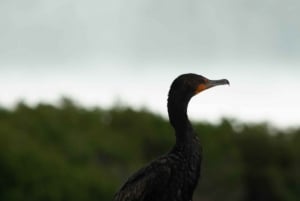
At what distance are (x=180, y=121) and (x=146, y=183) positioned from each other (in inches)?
32.2

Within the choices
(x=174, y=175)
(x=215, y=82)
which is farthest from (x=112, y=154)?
(x=174, y=175)

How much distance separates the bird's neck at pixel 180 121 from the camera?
54.7 feet

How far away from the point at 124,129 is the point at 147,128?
3.10 feet

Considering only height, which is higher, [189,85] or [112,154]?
[189,85]

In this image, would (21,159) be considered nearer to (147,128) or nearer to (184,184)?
(147,128)

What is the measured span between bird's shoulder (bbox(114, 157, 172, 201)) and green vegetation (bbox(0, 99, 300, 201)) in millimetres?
34240

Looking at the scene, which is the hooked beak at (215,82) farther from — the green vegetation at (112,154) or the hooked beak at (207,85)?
the green vegetation at (112,154)

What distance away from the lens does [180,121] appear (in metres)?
16.8

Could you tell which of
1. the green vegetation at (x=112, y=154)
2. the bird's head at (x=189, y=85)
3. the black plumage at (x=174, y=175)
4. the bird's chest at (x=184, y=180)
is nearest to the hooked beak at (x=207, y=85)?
the bird's head at (x=189, y=85)

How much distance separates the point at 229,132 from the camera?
6438 centimetres

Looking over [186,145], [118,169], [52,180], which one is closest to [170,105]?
[186,145]

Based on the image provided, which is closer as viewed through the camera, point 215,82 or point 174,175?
point 174,175

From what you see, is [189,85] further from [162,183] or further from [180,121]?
[162,183]

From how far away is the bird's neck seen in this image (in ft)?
54.7
